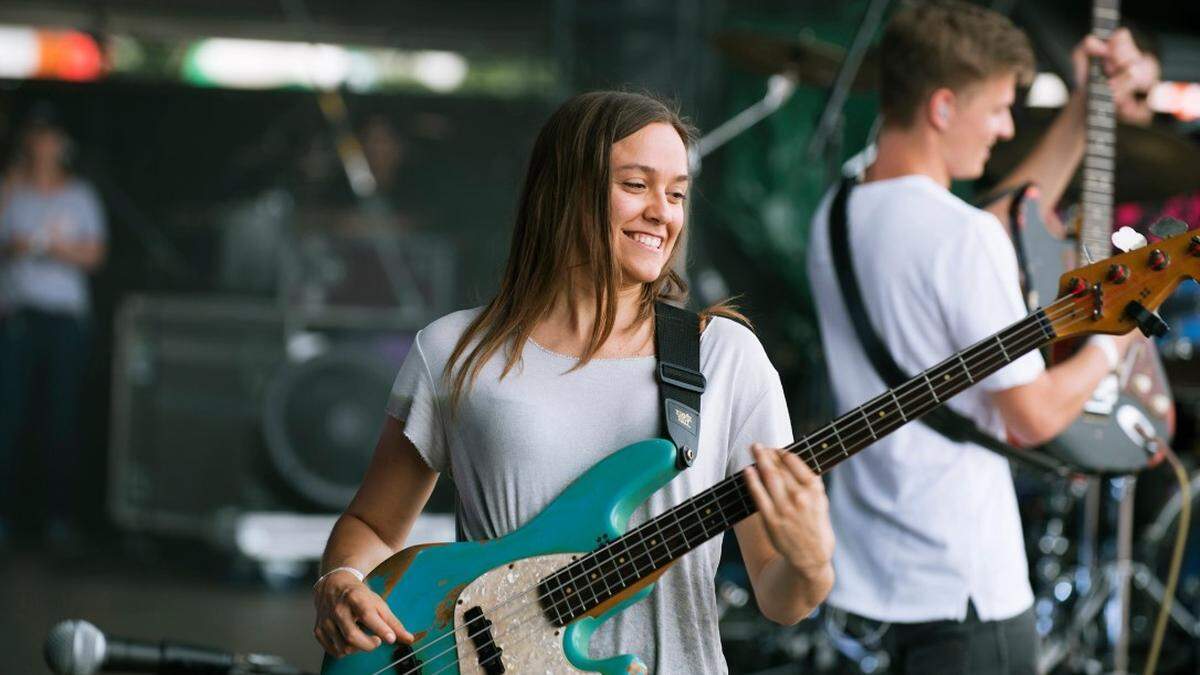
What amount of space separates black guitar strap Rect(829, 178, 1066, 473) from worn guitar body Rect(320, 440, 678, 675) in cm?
83

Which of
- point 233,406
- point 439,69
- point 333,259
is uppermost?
point 439,69

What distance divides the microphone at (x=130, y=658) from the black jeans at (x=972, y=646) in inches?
43.1

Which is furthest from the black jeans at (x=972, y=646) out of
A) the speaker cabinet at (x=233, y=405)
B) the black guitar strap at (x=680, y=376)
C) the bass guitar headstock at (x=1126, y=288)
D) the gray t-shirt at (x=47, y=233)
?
the gray t-shirt at (x=47, y=233)

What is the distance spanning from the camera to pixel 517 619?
205 cm

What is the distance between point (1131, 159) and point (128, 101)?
5624 mm

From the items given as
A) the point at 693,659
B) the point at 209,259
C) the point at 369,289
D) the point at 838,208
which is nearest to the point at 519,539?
the point at 693,659

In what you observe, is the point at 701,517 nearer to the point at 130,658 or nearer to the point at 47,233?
the point at 130,658

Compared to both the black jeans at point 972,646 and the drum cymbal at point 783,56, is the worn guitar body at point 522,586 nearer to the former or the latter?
the black jeans at point 972,646

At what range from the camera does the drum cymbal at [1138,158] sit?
4680mm

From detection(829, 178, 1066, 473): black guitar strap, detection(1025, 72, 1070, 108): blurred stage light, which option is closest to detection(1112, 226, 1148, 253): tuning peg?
detection(829, 178, 1066, 473): black guitar strap

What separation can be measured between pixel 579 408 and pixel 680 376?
145 mm

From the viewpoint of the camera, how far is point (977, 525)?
268 centimetres

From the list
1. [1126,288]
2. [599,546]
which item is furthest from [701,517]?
[1126,288]

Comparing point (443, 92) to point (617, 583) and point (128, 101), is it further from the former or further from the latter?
point (617, 583)
